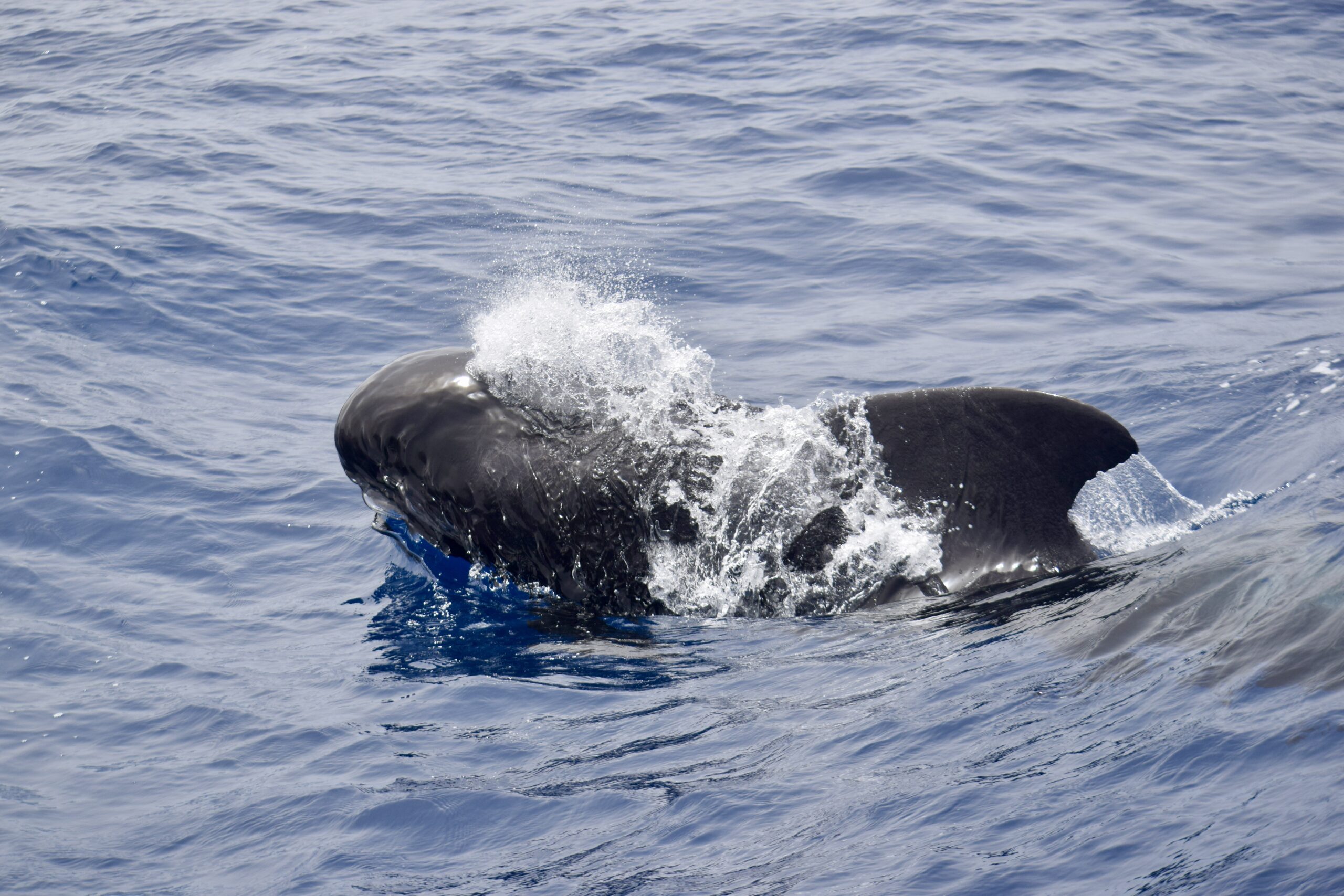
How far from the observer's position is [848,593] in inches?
300

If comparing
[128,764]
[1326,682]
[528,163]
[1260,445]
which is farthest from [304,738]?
[528,163]

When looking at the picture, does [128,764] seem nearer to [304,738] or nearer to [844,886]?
[304,738]

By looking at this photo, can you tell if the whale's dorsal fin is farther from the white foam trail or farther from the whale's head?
the whale's head

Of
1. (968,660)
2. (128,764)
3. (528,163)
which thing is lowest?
(128,764)

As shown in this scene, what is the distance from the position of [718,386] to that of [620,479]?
4926 mm

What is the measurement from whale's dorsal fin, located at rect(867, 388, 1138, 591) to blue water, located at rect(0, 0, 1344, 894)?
0.30 m

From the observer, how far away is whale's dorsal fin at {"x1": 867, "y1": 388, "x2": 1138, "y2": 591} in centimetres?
711

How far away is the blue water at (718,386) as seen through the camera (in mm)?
5398

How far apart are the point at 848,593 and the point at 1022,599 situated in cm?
101

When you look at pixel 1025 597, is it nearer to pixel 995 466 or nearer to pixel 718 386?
pixel 995 466

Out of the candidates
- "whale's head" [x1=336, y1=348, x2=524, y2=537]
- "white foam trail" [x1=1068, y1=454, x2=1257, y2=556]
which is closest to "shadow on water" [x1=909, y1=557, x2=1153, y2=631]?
"white foam trail" [x1=1068, y1=454, x2=1257, y2=556]

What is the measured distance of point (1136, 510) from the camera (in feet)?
30.1

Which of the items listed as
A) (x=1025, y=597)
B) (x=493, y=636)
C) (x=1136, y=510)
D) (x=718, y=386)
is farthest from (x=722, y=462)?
(x=718, y=386)

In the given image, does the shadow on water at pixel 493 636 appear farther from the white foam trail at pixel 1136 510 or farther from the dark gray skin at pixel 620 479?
the white foam trail at pixel 1136 510
